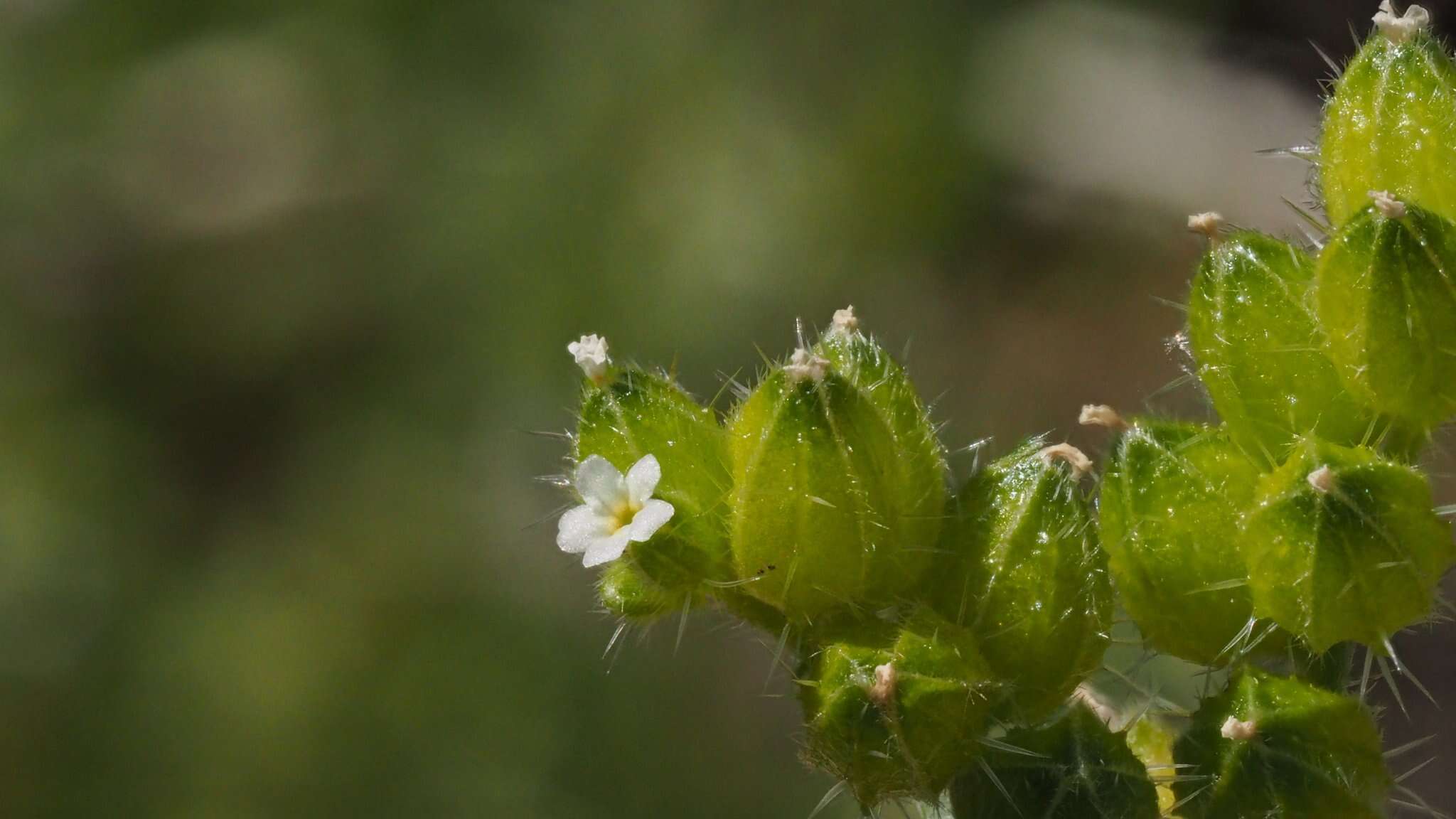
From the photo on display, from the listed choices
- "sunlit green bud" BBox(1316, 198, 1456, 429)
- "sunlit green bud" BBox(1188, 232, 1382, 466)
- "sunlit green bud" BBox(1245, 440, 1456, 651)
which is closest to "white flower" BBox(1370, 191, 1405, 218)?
"sunlit green bud" BBox(1316, 198, 1456, 429)

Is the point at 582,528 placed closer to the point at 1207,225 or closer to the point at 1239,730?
the point at 1239,730

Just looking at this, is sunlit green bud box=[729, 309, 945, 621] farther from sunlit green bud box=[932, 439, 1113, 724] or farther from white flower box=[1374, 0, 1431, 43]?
white flower box=[1374, 0, 1431, 43]

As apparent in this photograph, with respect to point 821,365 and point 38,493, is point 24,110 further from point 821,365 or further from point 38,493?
point 821,365

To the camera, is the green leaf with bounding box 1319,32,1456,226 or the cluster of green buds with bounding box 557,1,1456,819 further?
the green leaf with bounding box 1319,32,1456,226

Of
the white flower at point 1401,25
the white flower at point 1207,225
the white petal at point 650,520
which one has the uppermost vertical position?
the white flower at point 1401,25

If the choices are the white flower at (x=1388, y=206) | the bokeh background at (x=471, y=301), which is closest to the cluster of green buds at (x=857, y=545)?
the white flower at (x=1388, y=206)

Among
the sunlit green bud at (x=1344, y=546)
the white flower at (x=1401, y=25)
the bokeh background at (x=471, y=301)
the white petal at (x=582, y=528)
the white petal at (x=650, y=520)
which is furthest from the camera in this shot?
the bokeh background at (x=471, y=301)

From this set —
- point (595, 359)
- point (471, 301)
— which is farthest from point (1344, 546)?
point (471, 301)

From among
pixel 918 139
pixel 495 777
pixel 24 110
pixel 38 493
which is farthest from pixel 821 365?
pixel 24 110

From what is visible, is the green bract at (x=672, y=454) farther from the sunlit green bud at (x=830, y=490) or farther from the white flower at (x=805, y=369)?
the white flower at (x=805, y=369)
